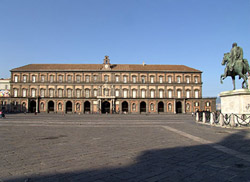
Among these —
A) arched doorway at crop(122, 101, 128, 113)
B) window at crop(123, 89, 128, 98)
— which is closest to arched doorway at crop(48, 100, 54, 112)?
arched doorway at crop(122, 101, 128, 113)

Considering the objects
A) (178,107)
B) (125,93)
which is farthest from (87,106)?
(178,107)

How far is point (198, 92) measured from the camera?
52812mm

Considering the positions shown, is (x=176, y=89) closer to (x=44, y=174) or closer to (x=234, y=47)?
(x=234, y=47)

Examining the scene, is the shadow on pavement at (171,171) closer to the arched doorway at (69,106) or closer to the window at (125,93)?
the window at (125,93)

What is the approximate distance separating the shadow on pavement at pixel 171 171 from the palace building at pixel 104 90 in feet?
150

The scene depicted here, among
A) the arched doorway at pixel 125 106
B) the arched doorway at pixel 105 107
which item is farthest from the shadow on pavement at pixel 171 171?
the arched doorway at pixel 105 107

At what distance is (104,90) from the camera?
51.6 meters

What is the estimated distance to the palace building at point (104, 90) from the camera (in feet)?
167

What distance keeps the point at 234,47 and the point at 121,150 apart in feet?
40.0

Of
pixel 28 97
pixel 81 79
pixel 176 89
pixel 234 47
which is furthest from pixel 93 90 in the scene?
pixel 234 47

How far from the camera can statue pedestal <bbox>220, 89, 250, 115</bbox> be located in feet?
41.7

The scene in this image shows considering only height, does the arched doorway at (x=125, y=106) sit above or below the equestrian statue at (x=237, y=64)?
below

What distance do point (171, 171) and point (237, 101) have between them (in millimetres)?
11226

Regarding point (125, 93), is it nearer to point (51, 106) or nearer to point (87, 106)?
point (87, 106)
